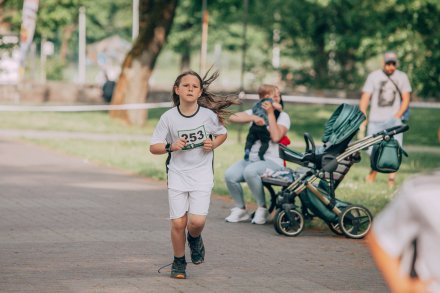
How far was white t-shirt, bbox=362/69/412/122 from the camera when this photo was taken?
1545cm

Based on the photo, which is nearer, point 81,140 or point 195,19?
point 81,140

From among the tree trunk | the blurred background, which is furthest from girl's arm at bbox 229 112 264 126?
the tree trunk

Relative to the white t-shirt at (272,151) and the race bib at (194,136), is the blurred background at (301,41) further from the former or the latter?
the race bib at (194,136)

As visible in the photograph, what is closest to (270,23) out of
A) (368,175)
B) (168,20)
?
(168,20)

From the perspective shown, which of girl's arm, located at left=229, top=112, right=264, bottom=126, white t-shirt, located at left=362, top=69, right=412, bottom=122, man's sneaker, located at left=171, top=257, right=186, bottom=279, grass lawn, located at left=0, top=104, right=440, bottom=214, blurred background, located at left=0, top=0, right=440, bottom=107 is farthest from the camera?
blurred background, located at left=0, top=0, right=440, bottom=107

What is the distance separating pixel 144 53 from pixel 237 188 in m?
18.9

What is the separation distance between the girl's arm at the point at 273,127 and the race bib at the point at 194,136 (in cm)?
309

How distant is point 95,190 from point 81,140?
9503 mm

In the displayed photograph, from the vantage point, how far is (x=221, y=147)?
73.9 ft

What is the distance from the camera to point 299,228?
10.4 m

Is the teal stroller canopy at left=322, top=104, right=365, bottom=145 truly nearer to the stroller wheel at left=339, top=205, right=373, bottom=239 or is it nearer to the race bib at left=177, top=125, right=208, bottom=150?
the stroller wheel at left=339, top=205, right=373, bottom=239

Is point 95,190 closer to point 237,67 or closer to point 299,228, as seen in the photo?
point 299,228

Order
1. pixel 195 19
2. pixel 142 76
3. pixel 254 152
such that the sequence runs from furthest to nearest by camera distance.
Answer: pixel 195 19 < pixel 142 76 < pixel 254 152

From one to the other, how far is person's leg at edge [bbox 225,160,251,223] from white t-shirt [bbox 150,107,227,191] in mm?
3224
